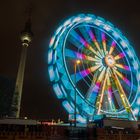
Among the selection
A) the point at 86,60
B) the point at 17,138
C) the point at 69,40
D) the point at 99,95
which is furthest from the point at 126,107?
the point at 17,138

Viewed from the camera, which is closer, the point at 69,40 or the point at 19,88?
the point at 69,40

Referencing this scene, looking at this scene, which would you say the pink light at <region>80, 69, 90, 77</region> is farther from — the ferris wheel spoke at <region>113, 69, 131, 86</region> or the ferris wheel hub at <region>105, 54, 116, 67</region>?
the ferris wheel spoke at <region>113, 69, 131, 86</region>

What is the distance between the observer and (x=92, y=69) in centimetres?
3775

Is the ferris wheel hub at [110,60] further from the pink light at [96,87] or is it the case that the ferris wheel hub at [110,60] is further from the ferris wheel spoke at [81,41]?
the pink light at [96,87]

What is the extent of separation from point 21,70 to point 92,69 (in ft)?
47.8

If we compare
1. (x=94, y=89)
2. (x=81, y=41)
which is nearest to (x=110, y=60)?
(x=81, y=41)

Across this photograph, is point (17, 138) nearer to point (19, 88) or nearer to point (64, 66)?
point (64, 66)

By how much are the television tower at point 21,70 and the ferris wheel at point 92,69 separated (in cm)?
761

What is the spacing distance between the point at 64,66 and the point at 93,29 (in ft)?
37.4

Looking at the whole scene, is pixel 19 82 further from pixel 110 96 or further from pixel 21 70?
pixel 110 96

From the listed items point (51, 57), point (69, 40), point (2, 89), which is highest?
point (69, 40)

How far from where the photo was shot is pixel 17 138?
1931cm

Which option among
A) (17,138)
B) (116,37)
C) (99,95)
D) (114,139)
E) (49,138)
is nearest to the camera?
(17,138)

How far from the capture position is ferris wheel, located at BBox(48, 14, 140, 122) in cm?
3372
